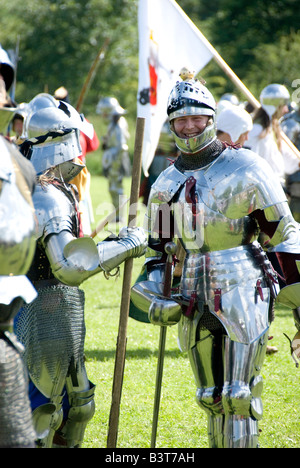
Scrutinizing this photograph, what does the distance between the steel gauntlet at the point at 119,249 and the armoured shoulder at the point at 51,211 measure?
210 millimetres

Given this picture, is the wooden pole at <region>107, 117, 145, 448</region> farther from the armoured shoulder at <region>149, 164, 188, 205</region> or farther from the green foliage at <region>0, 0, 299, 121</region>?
the green foliage at <region>0, 0, 299, 121</region>

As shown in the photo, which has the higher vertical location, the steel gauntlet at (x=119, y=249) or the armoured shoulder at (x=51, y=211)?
the armoured shoulder at (x=51, y=211)

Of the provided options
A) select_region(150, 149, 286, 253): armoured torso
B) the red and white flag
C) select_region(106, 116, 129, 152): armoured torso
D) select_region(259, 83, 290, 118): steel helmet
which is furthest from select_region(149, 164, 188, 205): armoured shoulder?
select_region(106, 116, 129, 152): armoured torso

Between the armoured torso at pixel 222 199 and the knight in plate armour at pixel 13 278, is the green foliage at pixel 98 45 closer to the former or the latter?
the armoured torso at pixel 222 199

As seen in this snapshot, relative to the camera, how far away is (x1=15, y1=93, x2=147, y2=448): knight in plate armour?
143 inches

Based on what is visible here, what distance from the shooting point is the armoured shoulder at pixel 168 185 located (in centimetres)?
373

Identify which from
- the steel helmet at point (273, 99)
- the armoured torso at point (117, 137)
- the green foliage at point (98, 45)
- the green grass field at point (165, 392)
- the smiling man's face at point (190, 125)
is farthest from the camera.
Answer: the green foliage at point (98, 45)

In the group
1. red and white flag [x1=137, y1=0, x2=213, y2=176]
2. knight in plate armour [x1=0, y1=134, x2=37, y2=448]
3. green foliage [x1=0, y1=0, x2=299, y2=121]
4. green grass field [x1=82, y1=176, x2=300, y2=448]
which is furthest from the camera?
green foliage [x1=0, y1=0, x2=299, y2=121]

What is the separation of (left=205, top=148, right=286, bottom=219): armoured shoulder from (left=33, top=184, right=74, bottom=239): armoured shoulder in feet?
2.42

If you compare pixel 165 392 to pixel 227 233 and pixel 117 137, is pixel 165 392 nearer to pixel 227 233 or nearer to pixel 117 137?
pixel 227 233

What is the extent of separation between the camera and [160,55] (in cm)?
475

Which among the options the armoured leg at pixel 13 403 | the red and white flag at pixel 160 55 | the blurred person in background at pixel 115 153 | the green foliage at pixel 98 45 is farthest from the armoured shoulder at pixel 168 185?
the green foliage at pixel 98 45
